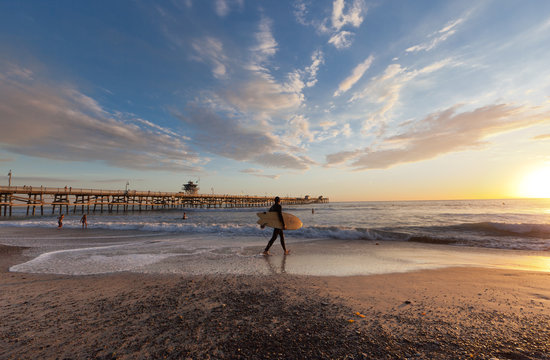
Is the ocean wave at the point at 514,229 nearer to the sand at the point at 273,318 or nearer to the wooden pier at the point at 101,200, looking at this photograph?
the sand at the point at 273,318

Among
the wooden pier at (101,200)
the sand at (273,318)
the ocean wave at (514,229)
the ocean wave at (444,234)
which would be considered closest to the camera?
the sand at (273,318)

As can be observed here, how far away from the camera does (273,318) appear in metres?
3.47

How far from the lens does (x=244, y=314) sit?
11.9 feet

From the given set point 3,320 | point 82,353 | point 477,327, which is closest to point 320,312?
point 477,327

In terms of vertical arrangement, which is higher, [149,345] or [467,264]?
[149,345]

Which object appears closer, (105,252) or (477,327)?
(477,327)

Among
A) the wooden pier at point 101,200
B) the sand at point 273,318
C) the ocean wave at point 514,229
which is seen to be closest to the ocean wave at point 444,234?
the ocean wave at point 514,229

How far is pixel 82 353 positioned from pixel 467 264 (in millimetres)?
9933

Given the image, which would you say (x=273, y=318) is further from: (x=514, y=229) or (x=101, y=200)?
(x=101, y=200)

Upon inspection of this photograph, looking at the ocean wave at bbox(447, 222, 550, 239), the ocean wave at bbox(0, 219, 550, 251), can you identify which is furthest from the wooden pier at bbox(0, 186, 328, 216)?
the ocean wave at bbox(447, 222, 550, 239)

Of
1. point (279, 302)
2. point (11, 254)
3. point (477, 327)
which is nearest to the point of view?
point (477, 327)

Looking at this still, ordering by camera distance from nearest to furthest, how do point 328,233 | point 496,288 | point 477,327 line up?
point 477,327, point 496,288, point 328,233

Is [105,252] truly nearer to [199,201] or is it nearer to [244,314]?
[244,314]

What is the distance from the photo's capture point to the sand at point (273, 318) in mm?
2654
